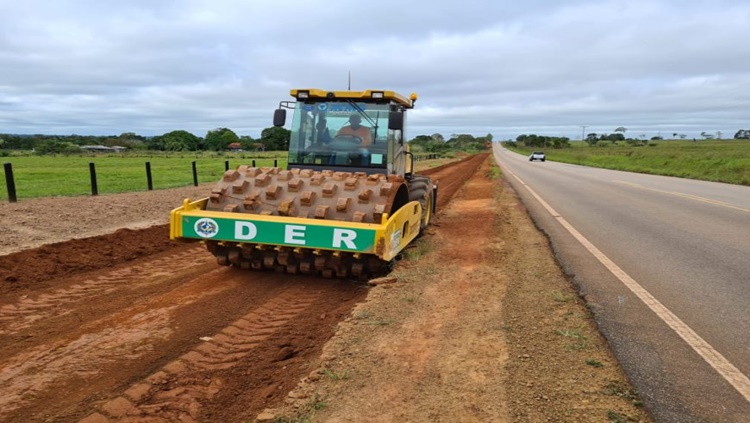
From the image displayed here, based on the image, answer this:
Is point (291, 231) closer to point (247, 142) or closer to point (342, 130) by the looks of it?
point (342, 130)

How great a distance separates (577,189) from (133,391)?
17018mm

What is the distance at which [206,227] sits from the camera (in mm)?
5773

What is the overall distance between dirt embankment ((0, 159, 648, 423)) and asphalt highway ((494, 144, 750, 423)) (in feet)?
0.83

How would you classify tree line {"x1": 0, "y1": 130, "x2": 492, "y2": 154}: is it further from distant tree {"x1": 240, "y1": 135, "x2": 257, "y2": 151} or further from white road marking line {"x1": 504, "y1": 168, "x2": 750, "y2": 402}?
white road marking line {"x1": 504, "y1": 168, "x2": 750, "y2": 402}

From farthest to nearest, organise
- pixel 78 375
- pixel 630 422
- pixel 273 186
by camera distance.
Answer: pixel 273 186
pixel 78 375
pixel 630 422

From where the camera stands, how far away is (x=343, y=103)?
7.44 m

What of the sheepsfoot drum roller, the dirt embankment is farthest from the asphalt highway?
the sheepsfoot drum roller

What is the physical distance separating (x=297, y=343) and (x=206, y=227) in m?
2.15

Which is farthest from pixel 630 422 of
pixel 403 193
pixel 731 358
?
pixel 403 193

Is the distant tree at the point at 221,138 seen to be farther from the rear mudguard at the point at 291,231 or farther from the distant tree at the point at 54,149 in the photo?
the rear mudguard at the point at 291,231

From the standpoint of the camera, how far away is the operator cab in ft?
24.0

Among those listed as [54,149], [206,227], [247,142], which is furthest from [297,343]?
[54,149]

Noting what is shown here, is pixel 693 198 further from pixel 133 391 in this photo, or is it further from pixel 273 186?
pixel 133 391

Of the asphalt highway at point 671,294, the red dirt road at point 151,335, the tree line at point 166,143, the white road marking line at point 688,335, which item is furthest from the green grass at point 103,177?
the tree line at point 166,143
